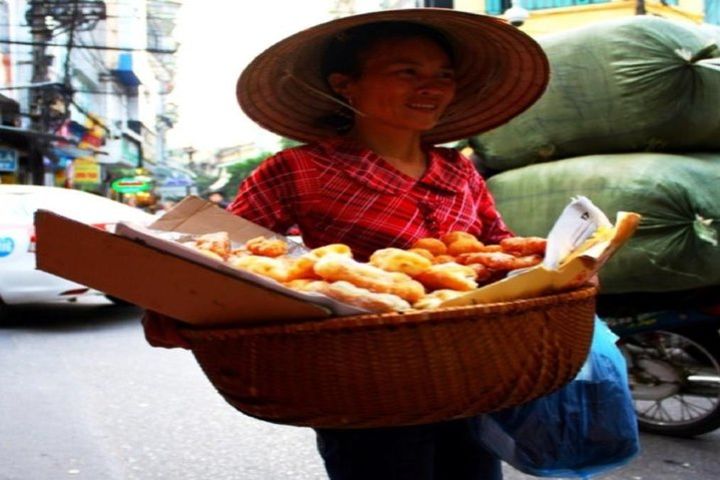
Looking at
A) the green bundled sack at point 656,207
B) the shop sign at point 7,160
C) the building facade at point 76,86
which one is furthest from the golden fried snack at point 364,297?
the shop sign at point 7,160

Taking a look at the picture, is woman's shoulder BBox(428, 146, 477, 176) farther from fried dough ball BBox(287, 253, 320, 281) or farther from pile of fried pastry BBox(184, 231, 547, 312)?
fried dough ball BBox(287, 253, 320, 281)

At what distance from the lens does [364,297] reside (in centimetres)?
99

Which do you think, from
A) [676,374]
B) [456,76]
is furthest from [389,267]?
[676,374]

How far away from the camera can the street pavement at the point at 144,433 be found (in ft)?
10.4

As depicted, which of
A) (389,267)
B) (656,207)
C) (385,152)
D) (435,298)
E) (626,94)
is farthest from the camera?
(626,94)

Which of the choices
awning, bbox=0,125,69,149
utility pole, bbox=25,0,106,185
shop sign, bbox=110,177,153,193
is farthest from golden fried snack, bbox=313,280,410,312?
shop sign, bbox=110,177,153,193

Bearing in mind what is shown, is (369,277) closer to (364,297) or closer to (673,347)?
(364,297)

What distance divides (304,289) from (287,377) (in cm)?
12

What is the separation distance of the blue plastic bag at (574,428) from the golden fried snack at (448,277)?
325 mm

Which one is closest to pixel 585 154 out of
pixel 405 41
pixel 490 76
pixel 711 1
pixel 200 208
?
pixel 490 76

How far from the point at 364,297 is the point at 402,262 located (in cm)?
19

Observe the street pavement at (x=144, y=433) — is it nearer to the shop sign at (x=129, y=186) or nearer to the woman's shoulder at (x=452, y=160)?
the woman's shoulder at (x=452, y=160)

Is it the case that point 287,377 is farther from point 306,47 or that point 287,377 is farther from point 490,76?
point 490,76

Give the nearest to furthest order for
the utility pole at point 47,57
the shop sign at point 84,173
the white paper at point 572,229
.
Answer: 1. the white paper at point 572,229
2. the utility pole at point 47,57
3. the shop sign at point 84,173
